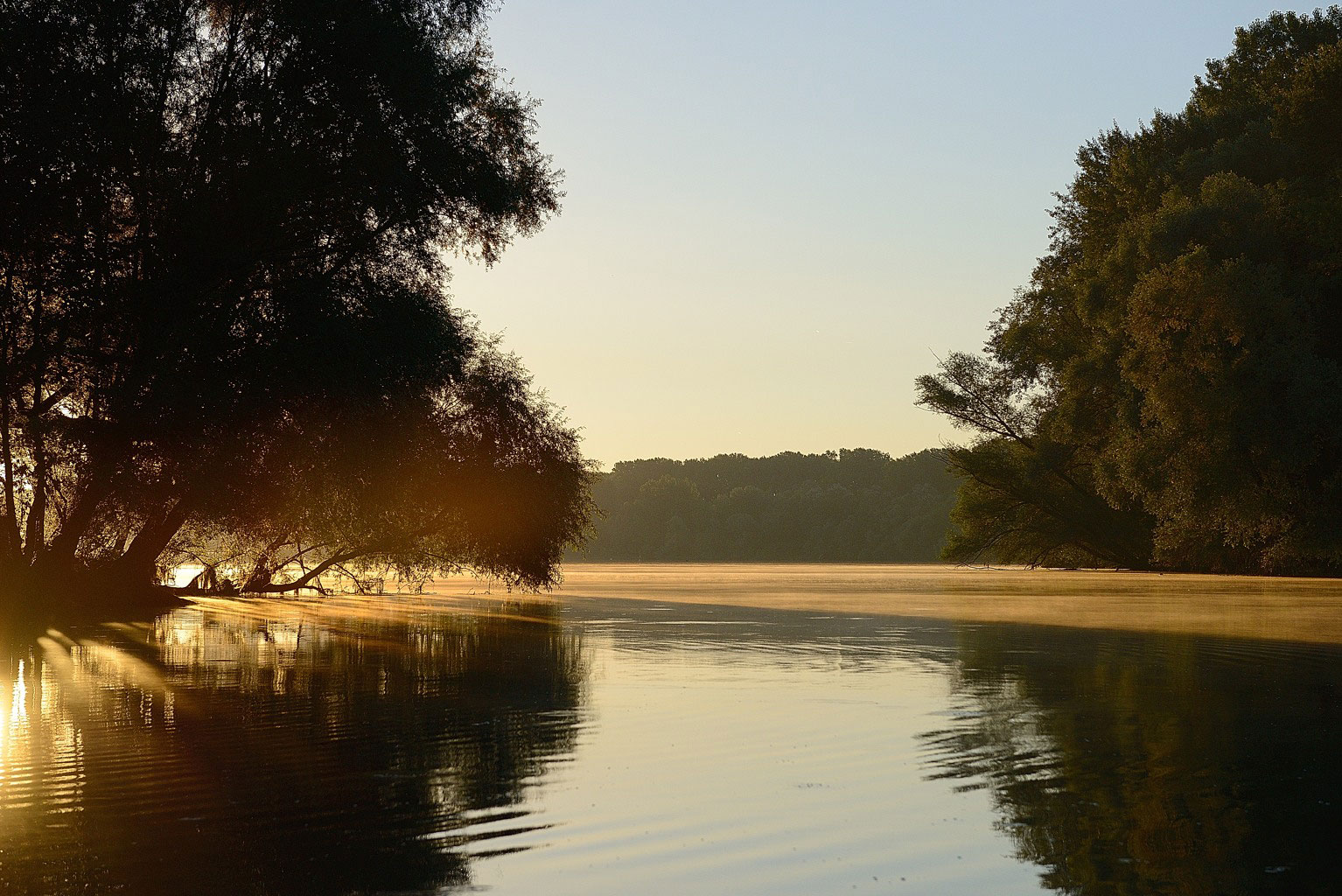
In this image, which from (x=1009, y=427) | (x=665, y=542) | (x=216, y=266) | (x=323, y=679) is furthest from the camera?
→ (x=665, y=542)

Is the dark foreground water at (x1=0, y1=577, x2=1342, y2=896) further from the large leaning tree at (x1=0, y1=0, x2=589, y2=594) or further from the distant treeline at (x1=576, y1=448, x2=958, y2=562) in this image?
the distant treeline at (x1=576, y1=448, x2=958, y2=562)

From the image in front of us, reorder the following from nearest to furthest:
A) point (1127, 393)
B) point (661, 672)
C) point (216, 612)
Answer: point (661, 672) < point (216, 612) < point (1127, 393)

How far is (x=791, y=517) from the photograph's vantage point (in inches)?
6560

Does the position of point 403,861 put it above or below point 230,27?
below

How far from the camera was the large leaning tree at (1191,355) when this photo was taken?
42.8 meters

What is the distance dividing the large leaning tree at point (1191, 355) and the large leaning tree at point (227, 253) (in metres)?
25.7

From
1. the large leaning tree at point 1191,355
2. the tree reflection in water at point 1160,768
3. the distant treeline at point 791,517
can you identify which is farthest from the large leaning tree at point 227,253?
the distant treeline at point 791,517

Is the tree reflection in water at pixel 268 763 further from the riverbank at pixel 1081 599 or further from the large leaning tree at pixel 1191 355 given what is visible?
the large leaning tree at pixel 1191 355

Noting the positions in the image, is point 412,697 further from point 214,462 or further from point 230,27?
point 230,27

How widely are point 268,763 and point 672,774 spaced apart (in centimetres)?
256

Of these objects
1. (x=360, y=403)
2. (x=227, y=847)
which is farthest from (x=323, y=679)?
(x=360, y=403)

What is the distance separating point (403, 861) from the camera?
5.98m

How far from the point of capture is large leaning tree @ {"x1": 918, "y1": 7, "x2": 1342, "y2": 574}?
1687 inches

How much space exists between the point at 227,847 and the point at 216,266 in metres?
19.0
